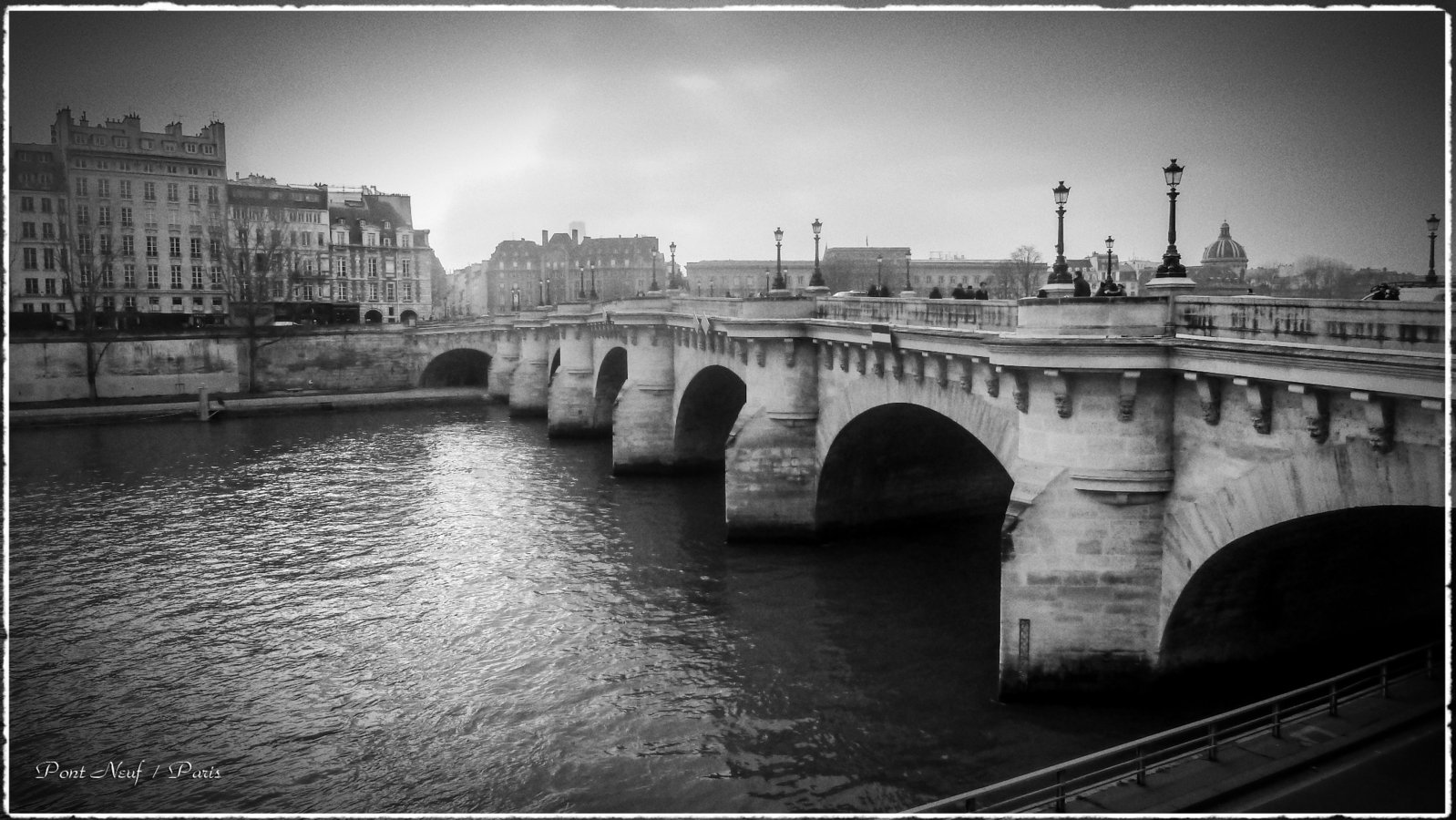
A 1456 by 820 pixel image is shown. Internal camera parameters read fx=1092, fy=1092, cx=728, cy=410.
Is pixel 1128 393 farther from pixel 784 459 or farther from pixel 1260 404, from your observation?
pixel 784 459

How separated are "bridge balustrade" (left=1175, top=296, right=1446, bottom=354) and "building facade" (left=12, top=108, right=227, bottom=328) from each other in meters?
63.4

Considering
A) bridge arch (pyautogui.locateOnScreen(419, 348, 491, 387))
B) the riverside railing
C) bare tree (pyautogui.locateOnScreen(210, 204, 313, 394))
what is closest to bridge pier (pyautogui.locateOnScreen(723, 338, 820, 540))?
the riverside railing

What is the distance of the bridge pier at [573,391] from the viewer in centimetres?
5100

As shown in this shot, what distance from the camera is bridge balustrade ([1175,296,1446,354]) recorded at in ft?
35.2

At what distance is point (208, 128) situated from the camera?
77438mm

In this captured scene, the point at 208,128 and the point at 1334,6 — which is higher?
the point at 208,128

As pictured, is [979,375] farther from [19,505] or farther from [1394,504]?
[19,505]

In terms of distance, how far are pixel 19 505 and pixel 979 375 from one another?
102ft

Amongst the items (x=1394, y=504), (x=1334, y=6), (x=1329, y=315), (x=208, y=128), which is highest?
(x=208, y=128)

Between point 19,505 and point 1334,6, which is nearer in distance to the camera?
point 1334,6

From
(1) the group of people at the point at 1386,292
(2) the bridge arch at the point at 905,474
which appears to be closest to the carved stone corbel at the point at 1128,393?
(1) the group of people at the point at 1386,292

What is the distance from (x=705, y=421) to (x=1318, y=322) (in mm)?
28890

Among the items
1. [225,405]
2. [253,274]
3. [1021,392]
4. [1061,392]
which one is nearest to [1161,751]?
[1061,392]

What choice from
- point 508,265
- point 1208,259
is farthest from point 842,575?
point 508,265
